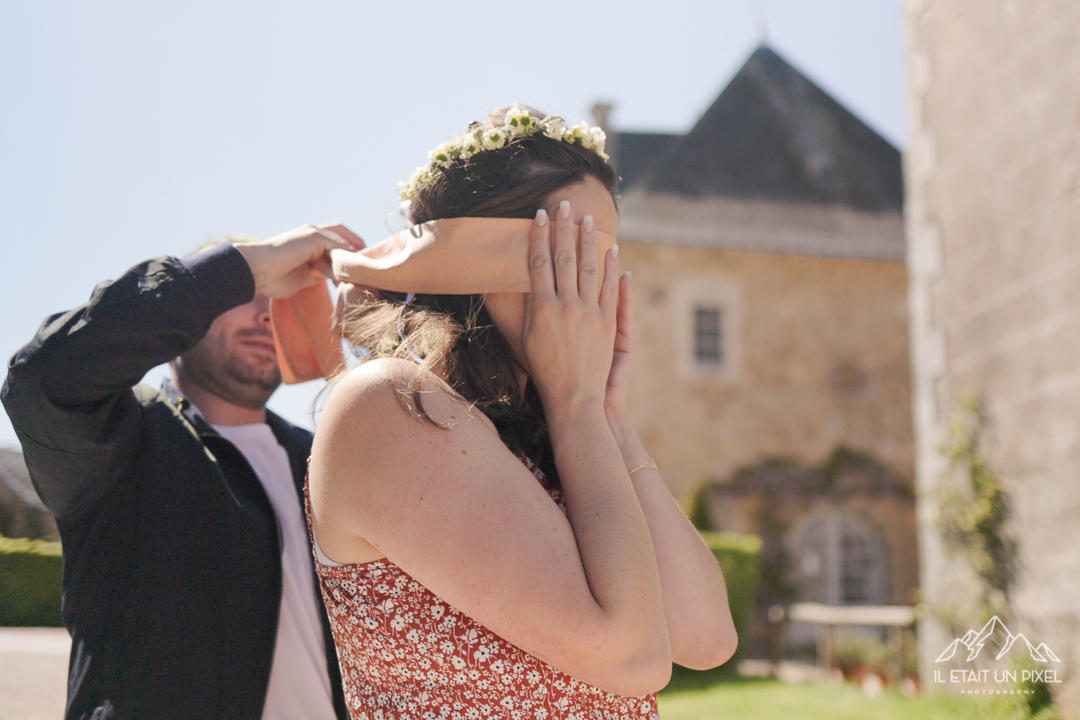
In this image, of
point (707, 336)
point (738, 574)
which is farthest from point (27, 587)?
point (707, 336)

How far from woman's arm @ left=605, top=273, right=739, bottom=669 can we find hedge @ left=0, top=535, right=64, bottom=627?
A: 11.1 feet

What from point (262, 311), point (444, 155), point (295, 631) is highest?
point (444, 155)

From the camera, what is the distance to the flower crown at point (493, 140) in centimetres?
156

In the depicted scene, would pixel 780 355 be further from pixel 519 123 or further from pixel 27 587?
pixel 519 123

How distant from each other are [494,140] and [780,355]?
45.2 feet

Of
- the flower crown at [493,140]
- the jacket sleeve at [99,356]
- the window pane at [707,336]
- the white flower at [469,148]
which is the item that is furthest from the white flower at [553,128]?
the window pane at [707,336]

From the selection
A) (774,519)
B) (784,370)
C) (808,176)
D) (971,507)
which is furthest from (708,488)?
(971,507)

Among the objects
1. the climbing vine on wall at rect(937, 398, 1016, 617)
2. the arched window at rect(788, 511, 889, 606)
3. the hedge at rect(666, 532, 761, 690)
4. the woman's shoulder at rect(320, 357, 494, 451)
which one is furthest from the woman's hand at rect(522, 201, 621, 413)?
the arched window at rect(788, 511, 889, 606)

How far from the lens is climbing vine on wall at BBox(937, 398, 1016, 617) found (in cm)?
632

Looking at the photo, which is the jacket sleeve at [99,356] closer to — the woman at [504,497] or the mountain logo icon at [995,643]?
the woman at [504,497]

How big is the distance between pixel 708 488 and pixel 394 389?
42.8ft

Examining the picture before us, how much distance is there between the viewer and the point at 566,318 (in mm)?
1434

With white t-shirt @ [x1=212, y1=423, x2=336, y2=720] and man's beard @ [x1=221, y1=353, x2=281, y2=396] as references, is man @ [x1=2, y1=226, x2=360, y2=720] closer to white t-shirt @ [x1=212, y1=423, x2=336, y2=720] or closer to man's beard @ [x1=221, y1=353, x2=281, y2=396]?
white t-shirt @ [x1=212, y1=423, x2=336, y2=720]

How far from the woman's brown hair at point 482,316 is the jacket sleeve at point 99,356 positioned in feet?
1.62
